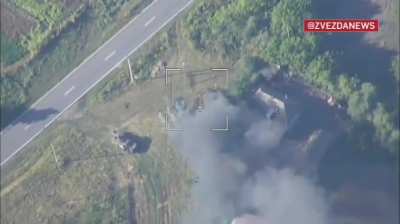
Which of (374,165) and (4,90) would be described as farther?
(4,90)

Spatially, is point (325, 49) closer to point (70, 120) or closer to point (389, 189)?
point (389, 189)

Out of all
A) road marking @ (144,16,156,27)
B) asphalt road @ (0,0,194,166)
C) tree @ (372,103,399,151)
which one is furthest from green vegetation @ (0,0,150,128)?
tree @ (372,103,399,151)

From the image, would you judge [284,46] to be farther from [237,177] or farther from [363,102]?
[237,177]

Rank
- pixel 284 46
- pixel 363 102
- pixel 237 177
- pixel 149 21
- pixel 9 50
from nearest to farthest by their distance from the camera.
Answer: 1. pixel 237 177
2. pixel 363 102
3. pixel 284 46
4. pixel 9 50
5. pixel 149 21

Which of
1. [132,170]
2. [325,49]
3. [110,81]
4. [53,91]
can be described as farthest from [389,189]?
[53,91]

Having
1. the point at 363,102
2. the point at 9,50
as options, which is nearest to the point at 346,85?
the point at 363,102
